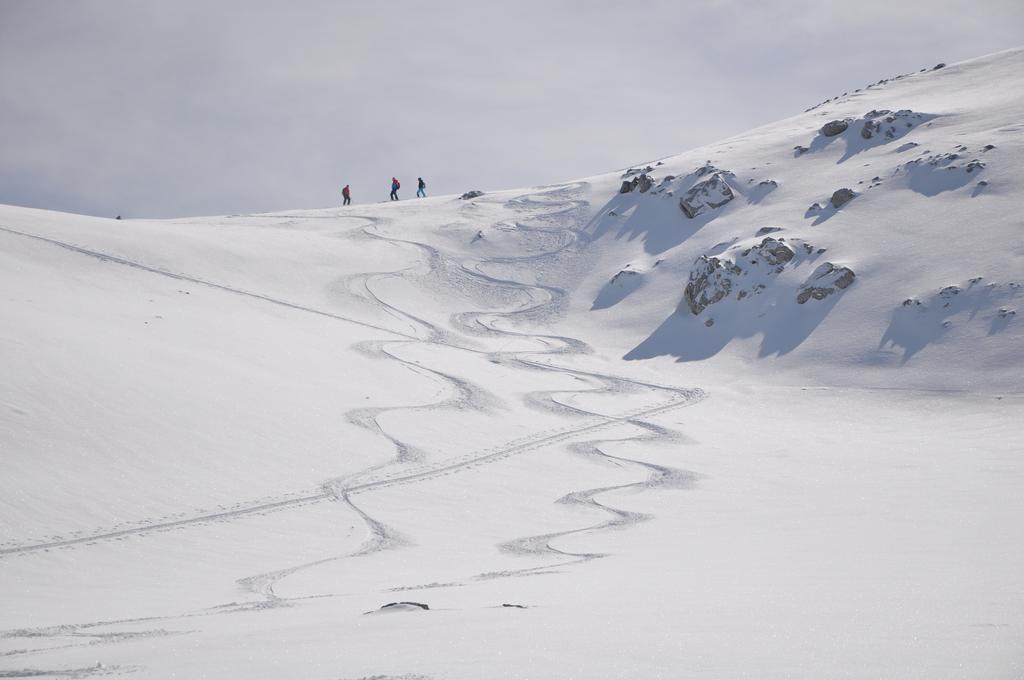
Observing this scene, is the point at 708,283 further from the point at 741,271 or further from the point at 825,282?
the point at 825,282

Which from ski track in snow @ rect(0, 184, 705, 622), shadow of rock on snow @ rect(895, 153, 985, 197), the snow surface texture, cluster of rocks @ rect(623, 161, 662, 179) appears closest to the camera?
the snow surface texture

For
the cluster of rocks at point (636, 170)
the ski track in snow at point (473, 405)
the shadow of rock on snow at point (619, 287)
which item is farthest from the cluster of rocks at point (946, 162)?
the ski track in snow at point (473, 405)

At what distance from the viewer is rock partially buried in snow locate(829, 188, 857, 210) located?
38.0 m

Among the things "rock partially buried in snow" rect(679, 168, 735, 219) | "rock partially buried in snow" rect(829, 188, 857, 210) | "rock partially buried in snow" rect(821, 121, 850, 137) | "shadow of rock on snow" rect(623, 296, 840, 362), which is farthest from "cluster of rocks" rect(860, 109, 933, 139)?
"shadow of rock on snow" rect(623, 296, 840, 362)

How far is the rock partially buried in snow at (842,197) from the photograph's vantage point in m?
38.0

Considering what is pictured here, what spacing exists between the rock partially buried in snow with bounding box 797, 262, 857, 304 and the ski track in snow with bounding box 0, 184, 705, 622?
7.74 meters

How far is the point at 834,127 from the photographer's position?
4538 centimetres

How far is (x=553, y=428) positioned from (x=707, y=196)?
23184 mm

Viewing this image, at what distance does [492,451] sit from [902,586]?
539 inches

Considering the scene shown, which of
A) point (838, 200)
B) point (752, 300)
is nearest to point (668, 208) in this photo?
point (838, 200)

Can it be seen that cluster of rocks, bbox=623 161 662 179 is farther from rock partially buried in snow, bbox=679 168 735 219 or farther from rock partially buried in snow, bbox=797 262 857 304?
rock partially buried in snow, bbox=797 262 857 304

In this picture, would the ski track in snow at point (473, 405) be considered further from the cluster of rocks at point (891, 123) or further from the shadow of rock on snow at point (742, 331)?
the cluster of rocks at point (891, 123)

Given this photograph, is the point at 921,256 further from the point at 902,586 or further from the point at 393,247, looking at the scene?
the point at 902,586

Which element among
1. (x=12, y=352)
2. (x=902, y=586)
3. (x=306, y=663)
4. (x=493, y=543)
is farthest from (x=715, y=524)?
(x=12, y=352)
